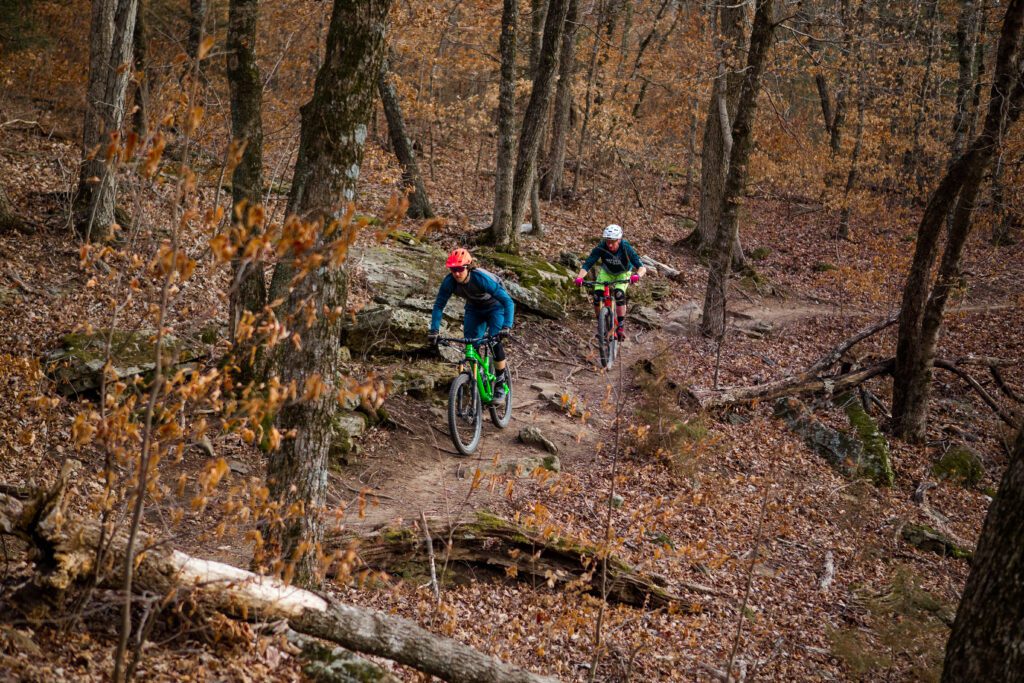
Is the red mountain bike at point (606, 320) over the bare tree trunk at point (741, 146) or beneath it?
beneath

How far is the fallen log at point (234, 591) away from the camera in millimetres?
3766

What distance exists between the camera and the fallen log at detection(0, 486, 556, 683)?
377cm

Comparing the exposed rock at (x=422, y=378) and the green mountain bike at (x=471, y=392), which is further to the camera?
the exposed rock at (x=422, y=378)

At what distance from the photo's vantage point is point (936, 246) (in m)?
11.8

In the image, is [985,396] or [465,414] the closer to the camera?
[465,414]

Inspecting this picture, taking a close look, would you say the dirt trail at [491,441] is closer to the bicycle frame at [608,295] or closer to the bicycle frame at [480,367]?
the bicycle frame at [480,367]

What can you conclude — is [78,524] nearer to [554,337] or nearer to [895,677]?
[895,677]

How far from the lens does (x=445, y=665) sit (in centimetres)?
468

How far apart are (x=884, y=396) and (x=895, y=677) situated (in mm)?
7896

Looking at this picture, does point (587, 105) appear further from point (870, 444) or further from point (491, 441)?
point (491, 441)

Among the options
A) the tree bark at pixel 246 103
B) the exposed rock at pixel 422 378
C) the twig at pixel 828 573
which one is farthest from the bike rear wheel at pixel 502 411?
the twig at pixel 828 573

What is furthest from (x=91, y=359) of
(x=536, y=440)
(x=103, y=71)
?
(x=536, y=440)

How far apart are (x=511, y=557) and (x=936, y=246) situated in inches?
349

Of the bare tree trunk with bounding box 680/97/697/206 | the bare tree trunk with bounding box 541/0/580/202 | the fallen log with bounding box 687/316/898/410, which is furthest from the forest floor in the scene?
the bare tree trunk with bounding box 680/97/697/206
